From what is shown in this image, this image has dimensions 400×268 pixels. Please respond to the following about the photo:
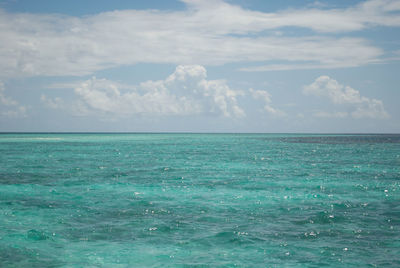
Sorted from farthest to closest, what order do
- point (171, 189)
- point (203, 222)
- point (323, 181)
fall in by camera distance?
point (323, 181) → point (171, 189) → point (203, 222)

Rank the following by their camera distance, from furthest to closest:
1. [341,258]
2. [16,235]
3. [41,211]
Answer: [41,211]
[16,235]
[341,258]

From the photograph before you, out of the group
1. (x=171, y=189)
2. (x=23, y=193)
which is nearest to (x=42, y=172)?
(x=23, y=193)

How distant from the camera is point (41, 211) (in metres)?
20.0

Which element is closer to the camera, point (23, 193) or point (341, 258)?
point (341, 258)

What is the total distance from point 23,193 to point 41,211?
22.0ft

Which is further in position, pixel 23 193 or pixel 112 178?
pixel 112 178

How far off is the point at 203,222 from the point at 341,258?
23.1 feet

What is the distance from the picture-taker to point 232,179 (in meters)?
34.2

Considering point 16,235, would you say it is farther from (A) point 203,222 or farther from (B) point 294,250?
(B) point 294,250

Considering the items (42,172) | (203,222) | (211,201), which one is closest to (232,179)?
(211,201)

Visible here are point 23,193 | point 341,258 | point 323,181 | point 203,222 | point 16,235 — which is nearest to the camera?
point 341,258

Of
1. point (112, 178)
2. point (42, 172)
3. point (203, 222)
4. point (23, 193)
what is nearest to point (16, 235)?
point (203, 222)

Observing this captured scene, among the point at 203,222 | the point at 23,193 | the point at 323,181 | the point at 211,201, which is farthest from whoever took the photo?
the point at 323,181

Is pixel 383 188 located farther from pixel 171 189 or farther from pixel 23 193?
pixel 23 193
